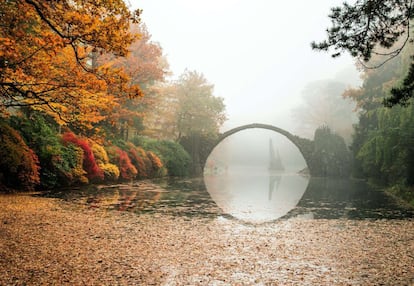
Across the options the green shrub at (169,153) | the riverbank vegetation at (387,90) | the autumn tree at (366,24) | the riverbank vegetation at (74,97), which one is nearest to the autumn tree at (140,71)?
the riverbank vegetation at (74,97)

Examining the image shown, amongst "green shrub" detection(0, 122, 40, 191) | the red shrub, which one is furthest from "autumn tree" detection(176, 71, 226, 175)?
"green shrub" detection(0, 122, 40, 191)

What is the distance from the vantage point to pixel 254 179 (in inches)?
1031

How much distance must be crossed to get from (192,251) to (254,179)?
21.9 meters

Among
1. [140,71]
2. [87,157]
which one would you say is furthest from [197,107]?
[87,157]

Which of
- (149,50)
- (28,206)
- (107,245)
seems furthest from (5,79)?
(149,50)

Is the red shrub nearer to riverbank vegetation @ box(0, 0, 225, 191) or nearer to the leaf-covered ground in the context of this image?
riverbank vegetation @ box(0, 0, 225, 191)

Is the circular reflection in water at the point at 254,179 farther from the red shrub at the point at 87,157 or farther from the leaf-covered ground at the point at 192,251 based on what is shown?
the red shrub at the point at 87,157

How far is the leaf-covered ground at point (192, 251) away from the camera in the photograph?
3.64 meters

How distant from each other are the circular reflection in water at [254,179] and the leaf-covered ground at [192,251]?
6.17 feet

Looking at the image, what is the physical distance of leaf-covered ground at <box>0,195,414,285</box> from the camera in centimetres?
364

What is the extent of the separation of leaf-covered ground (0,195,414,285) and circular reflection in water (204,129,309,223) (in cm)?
188

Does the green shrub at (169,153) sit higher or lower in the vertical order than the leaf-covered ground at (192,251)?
higher

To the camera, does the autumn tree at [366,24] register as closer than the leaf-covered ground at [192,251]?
No

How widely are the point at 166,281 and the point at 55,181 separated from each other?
30.7 feet
